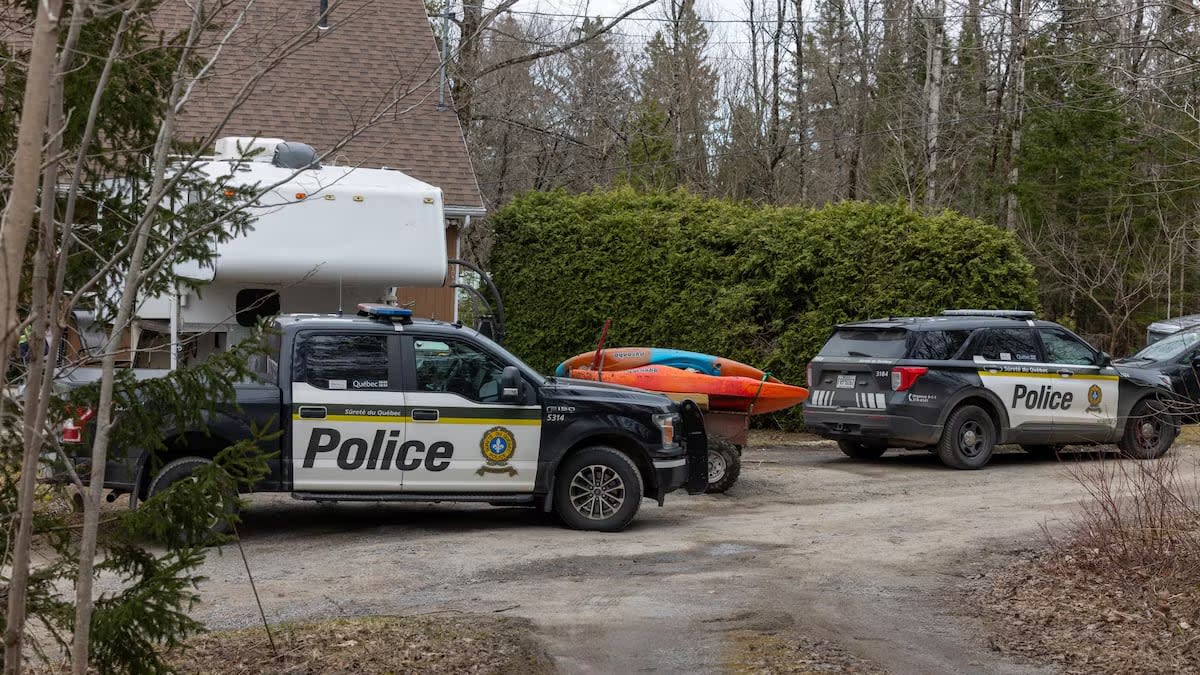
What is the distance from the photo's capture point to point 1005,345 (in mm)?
15570

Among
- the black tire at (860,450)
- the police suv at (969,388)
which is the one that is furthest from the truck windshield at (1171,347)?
the black tire at (860,450)

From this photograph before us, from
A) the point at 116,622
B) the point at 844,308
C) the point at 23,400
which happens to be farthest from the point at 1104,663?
the point at 844,308

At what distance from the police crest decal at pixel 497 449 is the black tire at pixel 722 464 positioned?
3.05 meters

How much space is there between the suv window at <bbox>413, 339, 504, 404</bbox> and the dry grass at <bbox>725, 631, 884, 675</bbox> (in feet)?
13.1

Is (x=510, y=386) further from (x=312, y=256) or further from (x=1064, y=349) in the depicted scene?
(x=1064, y=349)

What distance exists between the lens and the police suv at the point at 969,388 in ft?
49.5

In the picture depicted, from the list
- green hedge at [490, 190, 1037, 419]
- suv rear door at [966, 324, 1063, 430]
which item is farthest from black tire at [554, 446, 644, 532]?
green hedge at [490, 190, 1037, 419]

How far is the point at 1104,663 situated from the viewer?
272 inches

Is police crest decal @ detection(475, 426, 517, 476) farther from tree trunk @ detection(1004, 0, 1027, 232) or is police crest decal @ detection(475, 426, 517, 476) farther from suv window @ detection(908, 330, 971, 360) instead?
tree trunk @ detection(1004, 0, 1027, 232)

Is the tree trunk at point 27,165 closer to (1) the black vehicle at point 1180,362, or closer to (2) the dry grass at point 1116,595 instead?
(2) the dry grass at point 1116,595

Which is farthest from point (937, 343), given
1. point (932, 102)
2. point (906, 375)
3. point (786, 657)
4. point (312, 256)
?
point (932, 102)

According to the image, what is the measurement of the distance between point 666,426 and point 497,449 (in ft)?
4.78

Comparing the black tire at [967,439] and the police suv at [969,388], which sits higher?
the police suv at [969,388]

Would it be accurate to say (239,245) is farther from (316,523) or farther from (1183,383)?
(1183,383)
